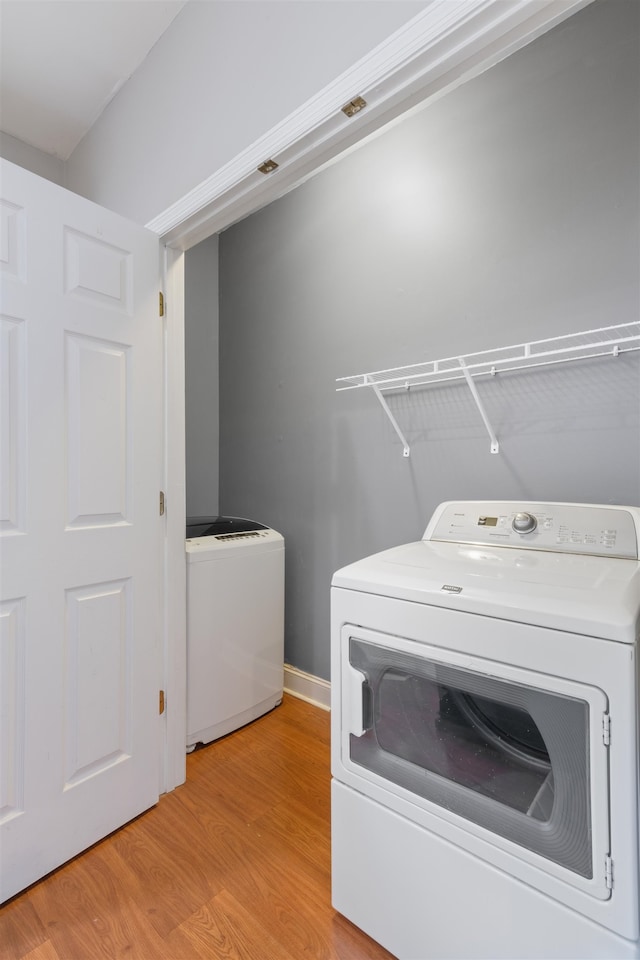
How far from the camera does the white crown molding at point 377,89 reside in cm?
90

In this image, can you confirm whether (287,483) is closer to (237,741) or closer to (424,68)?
(237,741)

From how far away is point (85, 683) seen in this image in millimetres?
1451

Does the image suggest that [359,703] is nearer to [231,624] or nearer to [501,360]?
[231,624]

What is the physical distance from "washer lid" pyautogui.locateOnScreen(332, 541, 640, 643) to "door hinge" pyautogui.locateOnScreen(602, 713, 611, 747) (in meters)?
0.14

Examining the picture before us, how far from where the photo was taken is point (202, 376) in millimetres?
2885

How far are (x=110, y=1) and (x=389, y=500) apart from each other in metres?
2.00

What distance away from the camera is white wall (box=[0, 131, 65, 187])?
215cm

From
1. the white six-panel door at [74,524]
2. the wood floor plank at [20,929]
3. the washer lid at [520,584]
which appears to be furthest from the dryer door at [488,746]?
the wood floor plank at [20,929]

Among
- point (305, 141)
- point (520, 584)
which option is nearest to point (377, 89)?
point (305, 141)

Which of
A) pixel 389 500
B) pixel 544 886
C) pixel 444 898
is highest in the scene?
pixel 389 500

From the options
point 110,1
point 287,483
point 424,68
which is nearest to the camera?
point 424,68

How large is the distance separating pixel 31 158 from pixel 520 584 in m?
2.78

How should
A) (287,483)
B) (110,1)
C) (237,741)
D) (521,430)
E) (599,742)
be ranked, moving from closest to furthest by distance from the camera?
(599,742)
(110,1)
(521,430)
(237,741)
(287,483)

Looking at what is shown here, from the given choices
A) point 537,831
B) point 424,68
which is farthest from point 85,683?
point 424,68
